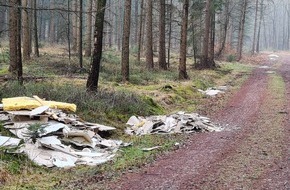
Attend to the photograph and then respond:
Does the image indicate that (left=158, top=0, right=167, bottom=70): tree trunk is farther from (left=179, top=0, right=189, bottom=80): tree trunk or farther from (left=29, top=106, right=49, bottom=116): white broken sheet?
(left=29, top=106, right=49, bottom=116): white broken sheet

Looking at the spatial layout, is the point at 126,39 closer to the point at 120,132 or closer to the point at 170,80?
the point at 170,80

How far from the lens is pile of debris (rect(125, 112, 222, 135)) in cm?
1154

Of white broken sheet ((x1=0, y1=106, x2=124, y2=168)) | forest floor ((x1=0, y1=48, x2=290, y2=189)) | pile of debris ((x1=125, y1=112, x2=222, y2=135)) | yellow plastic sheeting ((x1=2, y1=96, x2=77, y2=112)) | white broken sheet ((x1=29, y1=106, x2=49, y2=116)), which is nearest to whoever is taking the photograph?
forest floor ((x1=0, y1=48, x2=290, y2=189))

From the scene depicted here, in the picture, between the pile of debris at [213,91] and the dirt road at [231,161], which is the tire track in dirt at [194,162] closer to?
the dirt road at [231,161]

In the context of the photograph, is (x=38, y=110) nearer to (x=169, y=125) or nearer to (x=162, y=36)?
(x=169, y=125)

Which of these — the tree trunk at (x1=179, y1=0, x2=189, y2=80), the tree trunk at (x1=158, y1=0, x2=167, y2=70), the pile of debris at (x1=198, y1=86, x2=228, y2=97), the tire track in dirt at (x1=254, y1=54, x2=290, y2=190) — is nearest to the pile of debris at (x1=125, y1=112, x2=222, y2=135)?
the tire track in dirt at (x1=254, y1=54, x2=290, y2=190)

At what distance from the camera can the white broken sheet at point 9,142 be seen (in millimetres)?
8190

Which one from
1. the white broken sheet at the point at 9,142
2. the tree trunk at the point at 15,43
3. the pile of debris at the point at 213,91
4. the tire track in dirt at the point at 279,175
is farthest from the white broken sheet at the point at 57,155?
the pile of debris at the point at 213,91

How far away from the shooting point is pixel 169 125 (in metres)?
11.8

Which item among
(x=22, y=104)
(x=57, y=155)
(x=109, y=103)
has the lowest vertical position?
(x=57, y=155)

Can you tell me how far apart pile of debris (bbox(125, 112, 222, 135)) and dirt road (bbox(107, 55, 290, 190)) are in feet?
1.91

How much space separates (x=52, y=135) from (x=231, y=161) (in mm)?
4002

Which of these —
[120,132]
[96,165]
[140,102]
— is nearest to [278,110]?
[140,102]

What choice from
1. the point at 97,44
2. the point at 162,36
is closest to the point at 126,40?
the point at 97,44
